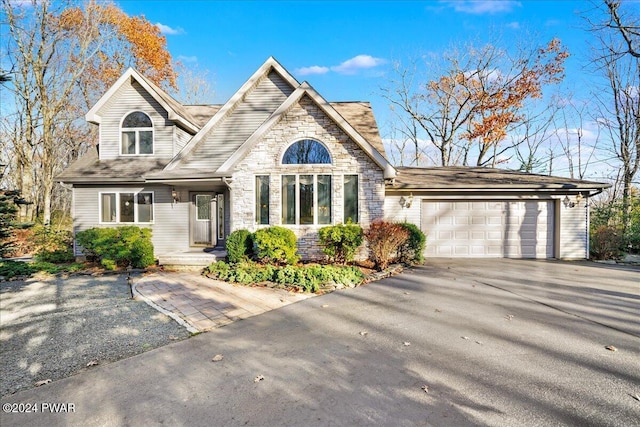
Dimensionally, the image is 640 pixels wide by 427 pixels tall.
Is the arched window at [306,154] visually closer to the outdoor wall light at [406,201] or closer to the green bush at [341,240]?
the green bush at [341,240]

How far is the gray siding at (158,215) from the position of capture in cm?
1111

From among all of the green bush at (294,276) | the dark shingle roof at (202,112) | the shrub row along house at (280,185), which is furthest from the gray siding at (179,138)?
the green bush at (294,276)

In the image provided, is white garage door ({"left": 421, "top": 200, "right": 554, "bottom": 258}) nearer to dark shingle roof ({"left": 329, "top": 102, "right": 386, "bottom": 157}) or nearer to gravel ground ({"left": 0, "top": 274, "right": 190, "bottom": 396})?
dark shingle roof ({"left": 329, "top": 102, "right": 386, "bottom": 157})

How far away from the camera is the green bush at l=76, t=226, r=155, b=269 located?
920 centimetres

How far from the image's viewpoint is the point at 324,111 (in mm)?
9281

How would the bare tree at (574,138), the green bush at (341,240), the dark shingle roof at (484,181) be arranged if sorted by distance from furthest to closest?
the bare tree at (574,138) → the dark shingle roof at (484,181) → the green bush at (341,240)

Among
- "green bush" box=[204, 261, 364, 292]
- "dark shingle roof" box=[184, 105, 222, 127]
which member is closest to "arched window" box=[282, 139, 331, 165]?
"green bush" box=[204, 261, 364, 292]

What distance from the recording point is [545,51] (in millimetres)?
19547

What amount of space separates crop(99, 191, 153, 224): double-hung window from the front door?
60.6 inches

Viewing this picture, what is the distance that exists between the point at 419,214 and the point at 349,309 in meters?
6.09

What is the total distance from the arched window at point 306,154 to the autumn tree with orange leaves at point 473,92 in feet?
52.3

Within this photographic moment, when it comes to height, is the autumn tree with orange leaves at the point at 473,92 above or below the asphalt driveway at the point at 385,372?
above

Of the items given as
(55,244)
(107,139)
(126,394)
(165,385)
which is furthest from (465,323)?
(55,244)

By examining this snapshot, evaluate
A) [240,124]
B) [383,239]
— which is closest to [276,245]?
[383,239]
